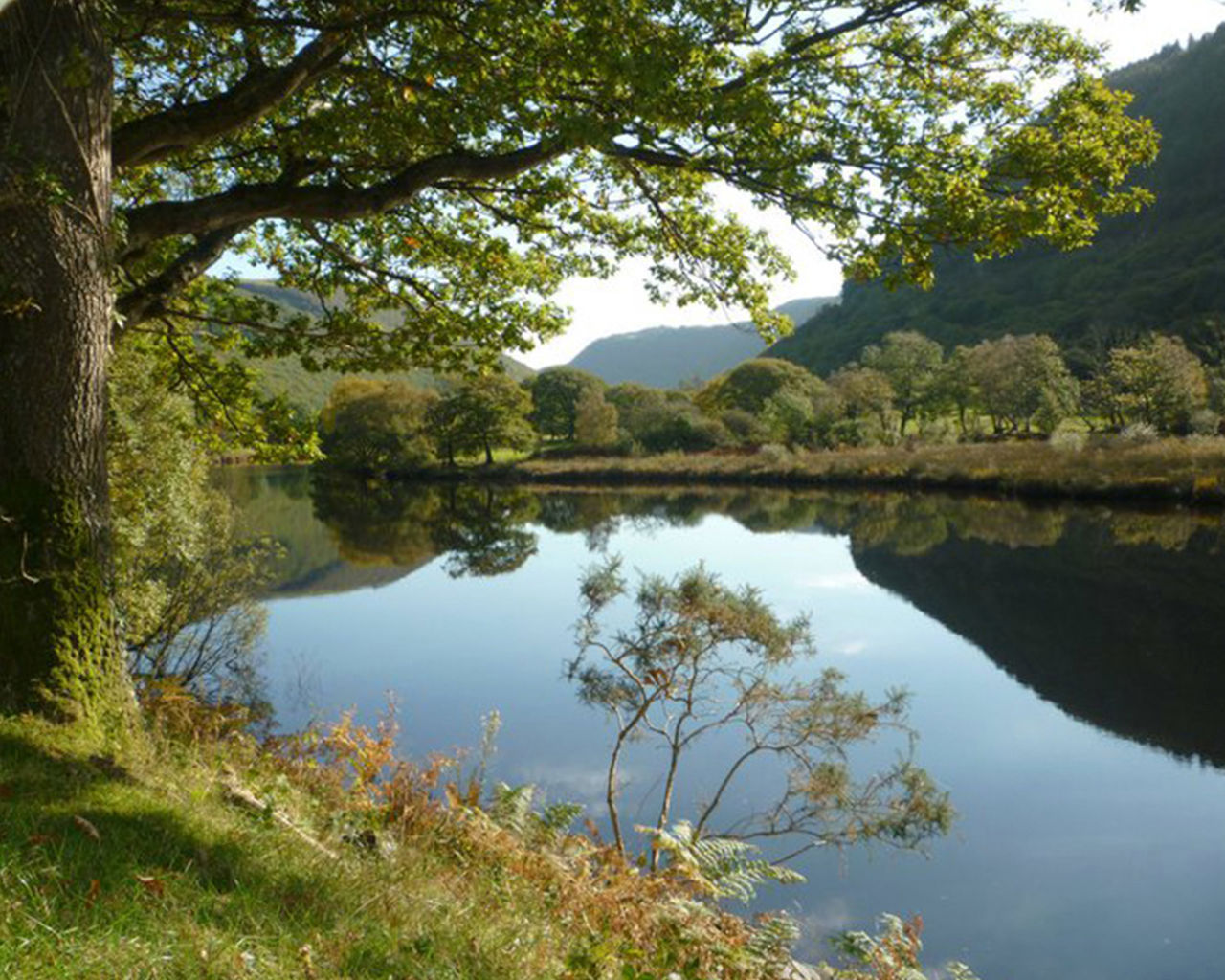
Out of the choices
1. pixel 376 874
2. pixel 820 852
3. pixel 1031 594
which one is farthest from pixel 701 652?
pixel 1031 594

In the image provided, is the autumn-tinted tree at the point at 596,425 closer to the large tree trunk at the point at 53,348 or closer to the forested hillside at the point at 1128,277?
the forested hillside at the point at 1128,277

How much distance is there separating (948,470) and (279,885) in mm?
47486

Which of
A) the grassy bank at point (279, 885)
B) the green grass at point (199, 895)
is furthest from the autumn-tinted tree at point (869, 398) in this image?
the green grass at point (199, 895)

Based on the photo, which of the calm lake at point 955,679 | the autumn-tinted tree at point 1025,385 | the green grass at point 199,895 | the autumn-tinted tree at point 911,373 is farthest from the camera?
the autumn-tinted tree at point 911,373

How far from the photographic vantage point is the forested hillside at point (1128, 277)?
9394 centimetres

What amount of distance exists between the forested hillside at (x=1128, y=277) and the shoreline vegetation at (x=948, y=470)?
42475 mm

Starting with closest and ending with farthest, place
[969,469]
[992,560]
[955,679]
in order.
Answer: [955,679], [992,560], [969,469]

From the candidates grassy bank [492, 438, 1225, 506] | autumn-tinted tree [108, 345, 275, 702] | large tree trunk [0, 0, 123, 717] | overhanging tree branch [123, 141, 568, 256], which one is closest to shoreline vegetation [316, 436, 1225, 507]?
grassy bank [492, 438, 1225, 506]

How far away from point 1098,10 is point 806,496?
44213mm

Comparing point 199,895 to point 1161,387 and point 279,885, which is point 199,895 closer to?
point 279,885

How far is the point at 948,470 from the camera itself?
46406mm

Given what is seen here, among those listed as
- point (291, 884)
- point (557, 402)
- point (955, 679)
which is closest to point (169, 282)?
point (291, 884)

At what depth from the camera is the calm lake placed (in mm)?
8750

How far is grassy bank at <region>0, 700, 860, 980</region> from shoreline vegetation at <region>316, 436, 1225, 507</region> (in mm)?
37802
